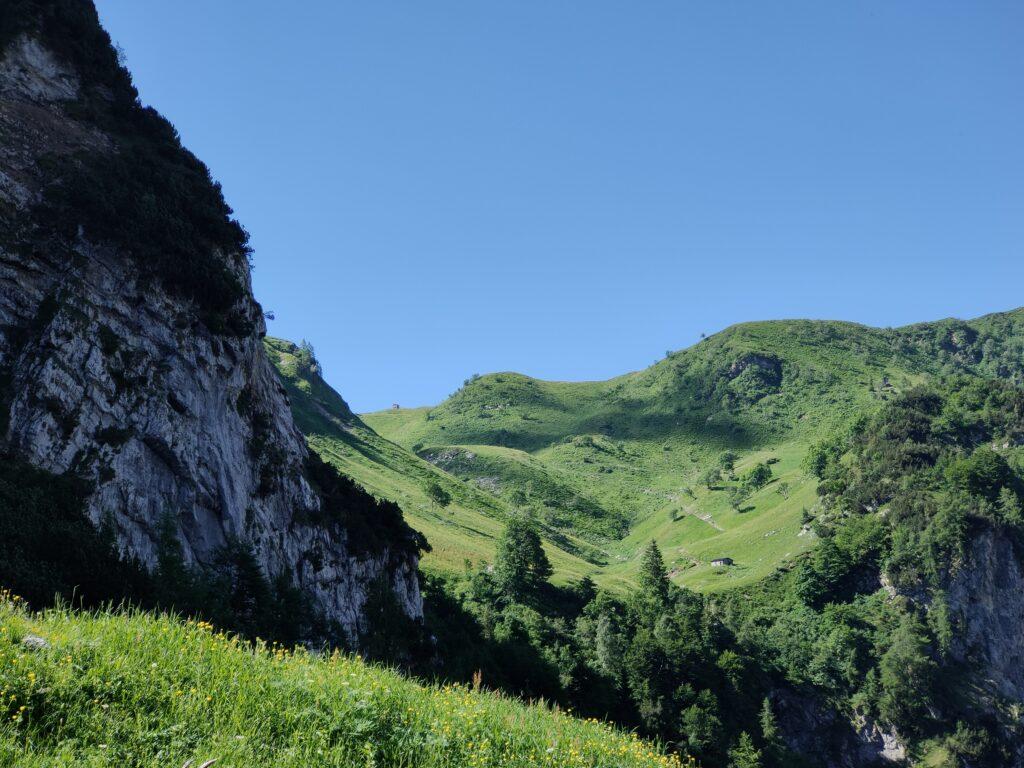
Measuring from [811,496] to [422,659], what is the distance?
123646 mm

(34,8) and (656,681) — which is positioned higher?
(34,8)

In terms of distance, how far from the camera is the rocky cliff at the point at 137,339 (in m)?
30.9

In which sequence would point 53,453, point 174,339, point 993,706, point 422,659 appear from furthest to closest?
point 993,706 < point 422,659 < point 174,339 < point 53,453

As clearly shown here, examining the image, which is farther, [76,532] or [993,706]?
[993,706]

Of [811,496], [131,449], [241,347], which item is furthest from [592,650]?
[811,496]

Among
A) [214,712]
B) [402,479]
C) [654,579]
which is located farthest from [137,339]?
[402,479]

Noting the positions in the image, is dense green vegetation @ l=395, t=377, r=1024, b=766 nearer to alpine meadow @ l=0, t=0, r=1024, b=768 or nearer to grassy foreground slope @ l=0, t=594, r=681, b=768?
alpine meadow @ l=0, t=0, r=1024, b=768

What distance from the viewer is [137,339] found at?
118 feet

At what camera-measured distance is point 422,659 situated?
50.1 m

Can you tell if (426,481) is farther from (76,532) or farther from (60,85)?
(76,532)

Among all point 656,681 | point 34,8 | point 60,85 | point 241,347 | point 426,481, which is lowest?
point 656,681

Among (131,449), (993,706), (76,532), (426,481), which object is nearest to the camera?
→ (76,532)

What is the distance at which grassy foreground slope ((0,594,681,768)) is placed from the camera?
8.95 meters

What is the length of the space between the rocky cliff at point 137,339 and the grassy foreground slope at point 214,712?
66.8ft
